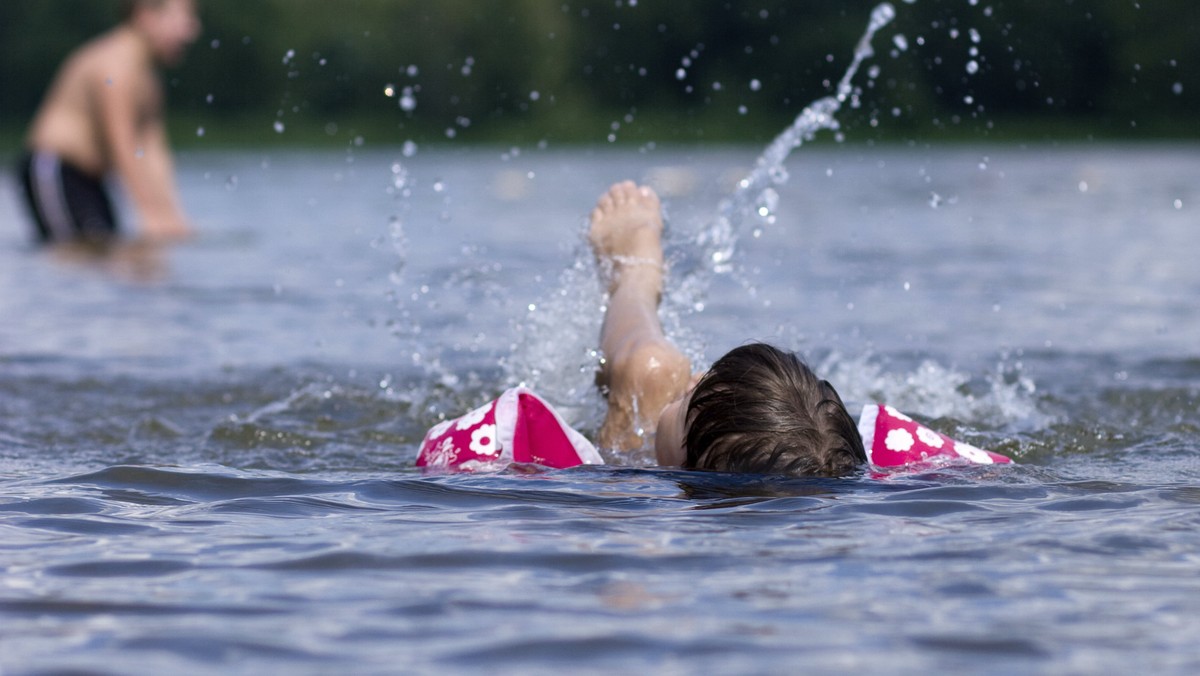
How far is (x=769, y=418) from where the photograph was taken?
3674 millimetres

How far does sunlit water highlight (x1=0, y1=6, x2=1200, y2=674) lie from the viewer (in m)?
2.65

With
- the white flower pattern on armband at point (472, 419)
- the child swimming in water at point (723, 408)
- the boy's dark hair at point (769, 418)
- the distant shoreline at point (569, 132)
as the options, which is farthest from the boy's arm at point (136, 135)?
the distant shoreline at point (569, 132)

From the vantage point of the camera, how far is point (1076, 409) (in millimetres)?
5566

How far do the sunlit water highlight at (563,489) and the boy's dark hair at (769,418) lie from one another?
6cm

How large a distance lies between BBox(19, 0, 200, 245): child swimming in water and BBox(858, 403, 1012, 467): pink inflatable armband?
332 inches

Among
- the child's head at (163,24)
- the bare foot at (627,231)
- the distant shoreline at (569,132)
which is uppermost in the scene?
the distant shoreline at (569,132)

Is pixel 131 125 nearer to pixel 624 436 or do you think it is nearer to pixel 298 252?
pixel 298 252

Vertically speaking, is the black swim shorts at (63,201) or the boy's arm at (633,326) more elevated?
the black swim shorts at (63,201)

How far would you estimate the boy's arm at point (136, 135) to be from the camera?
1164 cm

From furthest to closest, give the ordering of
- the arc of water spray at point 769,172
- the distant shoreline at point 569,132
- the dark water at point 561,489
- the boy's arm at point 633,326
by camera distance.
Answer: the distant shoreline at point 569,132 < the arc of water spray at point 769,172 < the boy's arm at point 633,326 < the dark water at point 561,489

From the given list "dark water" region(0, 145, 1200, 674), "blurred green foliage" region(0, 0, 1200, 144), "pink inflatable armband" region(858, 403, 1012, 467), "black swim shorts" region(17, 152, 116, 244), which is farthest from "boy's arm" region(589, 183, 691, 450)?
"blurred green foliage" region(0, 0, 1200, 144)

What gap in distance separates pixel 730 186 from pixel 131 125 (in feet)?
38.2

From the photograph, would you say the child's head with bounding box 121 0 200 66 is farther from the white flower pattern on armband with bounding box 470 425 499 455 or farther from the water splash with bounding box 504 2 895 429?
the white flower pattern on armband with bounding box 470 425 499 455

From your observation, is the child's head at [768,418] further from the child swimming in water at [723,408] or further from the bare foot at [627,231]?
the bare foot at [627,231]
